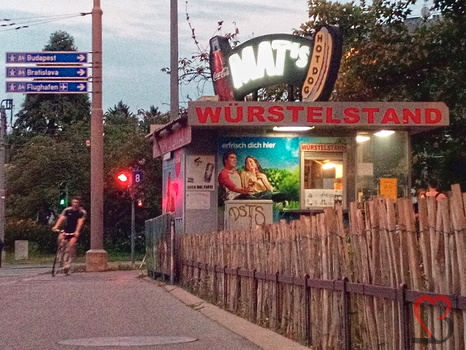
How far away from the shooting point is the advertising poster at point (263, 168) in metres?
21.1

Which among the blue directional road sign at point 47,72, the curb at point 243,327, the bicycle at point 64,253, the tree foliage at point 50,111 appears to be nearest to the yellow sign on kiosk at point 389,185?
the curb at point 243,327

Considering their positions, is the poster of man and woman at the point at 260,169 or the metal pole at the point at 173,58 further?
the metal pole at the point at 173,58

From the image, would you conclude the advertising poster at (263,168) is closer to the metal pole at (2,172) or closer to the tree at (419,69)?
the tree at (419,69)

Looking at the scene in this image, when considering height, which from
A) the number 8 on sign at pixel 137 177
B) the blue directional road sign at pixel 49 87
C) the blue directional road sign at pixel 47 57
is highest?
the blue directional road sign at pixel 47 57

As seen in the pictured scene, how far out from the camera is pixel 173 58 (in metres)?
28.8

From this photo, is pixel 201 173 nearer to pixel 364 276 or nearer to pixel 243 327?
pixel 243 327

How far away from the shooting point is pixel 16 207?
5650 centimetres

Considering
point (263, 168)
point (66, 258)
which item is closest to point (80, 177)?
point (66, 258)

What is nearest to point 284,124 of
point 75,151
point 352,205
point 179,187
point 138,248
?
point 179,187

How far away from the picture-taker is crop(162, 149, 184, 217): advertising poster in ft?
71.5

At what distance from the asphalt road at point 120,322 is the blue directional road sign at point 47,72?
1359cm

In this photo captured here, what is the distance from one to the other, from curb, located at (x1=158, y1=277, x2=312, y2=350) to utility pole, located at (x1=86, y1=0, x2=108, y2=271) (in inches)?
476

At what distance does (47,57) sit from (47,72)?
46 centimetres

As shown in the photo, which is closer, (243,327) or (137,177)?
(243,327)
